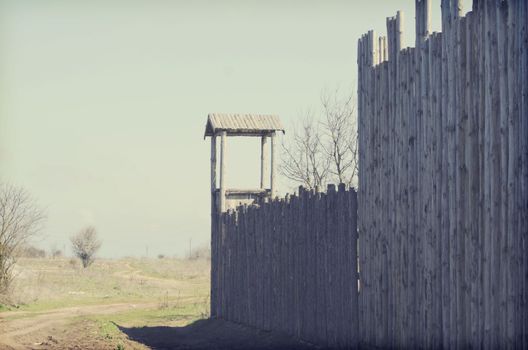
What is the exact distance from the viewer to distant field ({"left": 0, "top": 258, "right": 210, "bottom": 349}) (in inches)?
697

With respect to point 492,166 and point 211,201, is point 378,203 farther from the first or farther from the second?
point 211,201

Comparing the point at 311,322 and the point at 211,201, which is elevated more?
the point at 211,201

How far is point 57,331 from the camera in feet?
66.2

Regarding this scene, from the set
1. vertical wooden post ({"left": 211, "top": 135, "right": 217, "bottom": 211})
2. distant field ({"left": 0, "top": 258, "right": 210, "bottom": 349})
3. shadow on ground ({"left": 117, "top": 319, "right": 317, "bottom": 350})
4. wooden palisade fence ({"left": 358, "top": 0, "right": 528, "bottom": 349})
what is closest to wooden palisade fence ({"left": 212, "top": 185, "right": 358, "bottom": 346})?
shadow on ground ({"left": 117, "top": 319, "right": 317, "bottom": 350})

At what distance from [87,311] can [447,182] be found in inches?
758

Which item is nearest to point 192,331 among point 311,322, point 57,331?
point 57,331

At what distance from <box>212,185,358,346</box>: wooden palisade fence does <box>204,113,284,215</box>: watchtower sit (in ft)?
Answer: 2.78

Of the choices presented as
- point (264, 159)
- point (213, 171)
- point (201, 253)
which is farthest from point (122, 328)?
point (201, 253)

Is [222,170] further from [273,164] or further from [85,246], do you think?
[85,246]

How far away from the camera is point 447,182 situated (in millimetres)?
10617

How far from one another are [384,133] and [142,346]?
6826 millimetres

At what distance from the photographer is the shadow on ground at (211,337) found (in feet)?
51.9

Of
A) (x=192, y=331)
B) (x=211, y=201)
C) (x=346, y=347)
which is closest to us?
(x=346, y=347)

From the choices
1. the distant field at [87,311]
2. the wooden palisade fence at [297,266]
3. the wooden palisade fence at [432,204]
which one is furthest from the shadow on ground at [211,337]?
the wooden palisade fence at [432,204]
